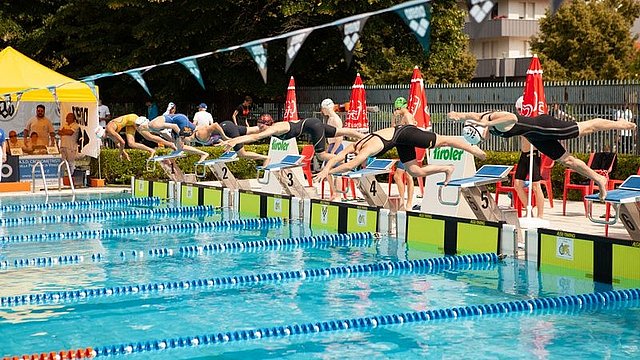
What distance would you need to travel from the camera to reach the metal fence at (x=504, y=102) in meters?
17.2

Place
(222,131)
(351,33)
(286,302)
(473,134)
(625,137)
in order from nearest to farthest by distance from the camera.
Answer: (351,33), (286,302), (473,134), (222,131), (625,137)

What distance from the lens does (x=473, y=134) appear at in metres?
10.9

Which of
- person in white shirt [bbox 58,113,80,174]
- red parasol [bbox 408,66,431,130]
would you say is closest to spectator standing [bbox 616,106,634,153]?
red parasol [bbox 408,66,431,130]

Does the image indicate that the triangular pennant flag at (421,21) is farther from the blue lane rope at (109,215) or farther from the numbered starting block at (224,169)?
the numbered starting block at (224,169)

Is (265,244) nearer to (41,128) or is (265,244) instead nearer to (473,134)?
(473,134)

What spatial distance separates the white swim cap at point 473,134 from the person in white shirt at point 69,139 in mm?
9367

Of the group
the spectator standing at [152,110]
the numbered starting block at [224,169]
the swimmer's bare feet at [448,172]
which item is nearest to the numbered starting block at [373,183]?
the swimmer's bare feet at [448,172]

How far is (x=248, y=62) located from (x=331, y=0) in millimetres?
3353

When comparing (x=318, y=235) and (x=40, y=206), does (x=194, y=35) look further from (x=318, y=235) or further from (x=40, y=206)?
(x=318, y=235)

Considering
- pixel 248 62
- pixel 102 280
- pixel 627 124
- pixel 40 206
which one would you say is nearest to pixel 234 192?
pixel 40 206

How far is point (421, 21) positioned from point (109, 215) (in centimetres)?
897

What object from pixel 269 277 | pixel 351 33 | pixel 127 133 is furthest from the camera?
pixel 127 133

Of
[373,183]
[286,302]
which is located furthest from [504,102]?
[286,302]

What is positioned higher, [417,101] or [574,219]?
[417,101]
